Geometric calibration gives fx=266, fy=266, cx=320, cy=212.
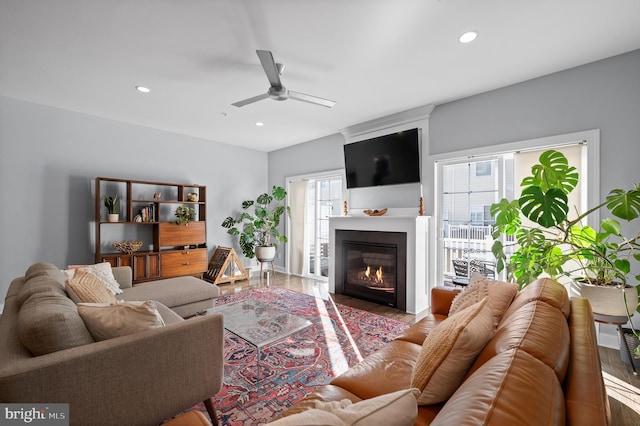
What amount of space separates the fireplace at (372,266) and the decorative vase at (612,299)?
182 cm

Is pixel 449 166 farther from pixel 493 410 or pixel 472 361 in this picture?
pixel 493 410

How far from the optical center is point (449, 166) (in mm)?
3625

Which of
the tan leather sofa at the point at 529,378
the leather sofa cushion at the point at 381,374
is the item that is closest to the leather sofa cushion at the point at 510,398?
the tan leather sofa at the point at 529,378

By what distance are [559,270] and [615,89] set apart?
70.7 inches

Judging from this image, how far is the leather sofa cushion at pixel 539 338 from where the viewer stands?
80cm

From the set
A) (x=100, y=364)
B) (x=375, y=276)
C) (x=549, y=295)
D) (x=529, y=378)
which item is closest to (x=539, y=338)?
(x=529, y=378)

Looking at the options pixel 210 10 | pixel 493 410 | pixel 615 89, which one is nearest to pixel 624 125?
pixel 615 89

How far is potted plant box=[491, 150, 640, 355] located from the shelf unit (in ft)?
15.0

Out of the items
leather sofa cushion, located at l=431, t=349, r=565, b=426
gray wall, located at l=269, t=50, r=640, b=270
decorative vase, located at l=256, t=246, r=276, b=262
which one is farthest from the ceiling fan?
decorative vase, located at l=256, t=246, r=276, b=262

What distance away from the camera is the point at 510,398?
593 millimetres

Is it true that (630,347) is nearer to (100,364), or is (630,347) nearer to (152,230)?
(100,364)

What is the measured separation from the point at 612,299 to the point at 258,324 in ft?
8.94

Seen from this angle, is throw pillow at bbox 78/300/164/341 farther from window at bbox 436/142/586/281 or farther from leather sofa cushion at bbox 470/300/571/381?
window at bbox 436/142/586/281

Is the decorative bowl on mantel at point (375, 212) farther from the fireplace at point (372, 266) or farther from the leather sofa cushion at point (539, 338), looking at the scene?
the leather sofa cushion at point (539, 338)
